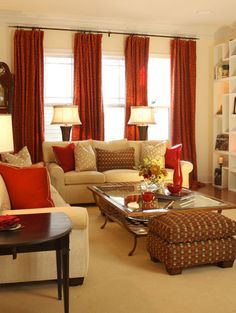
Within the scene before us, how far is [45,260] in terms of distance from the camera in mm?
3049

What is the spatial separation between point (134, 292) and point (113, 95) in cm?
489

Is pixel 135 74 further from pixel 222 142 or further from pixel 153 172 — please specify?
pixel 153 172

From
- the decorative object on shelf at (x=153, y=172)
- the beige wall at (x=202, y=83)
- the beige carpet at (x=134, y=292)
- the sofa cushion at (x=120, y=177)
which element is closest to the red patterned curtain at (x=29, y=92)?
the beige wall at (x=202, y=83)

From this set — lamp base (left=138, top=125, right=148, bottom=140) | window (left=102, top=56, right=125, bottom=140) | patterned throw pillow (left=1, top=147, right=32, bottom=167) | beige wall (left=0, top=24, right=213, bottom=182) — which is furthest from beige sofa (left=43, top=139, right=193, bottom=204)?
beige wall (left=0, top=24, right=213, bottom=182)

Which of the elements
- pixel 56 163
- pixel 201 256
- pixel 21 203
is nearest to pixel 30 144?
pixel 56 163

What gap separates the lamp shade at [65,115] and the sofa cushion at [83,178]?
1013 mm

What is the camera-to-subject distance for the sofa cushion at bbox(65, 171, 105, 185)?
19.4 ft

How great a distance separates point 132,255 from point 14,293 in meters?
1.21

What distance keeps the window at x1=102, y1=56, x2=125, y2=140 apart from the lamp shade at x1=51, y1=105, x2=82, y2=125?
36.9 inches

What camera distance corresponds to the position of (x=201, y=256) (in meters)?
3.36

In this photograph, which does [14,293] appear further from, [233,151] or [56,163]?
[233,151]

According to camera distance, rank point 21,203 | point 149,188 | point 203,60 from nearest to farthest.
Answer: point 21,203
point 149,188
point 203,60

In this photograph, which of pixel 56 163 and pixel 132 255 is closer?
pixel 132 255

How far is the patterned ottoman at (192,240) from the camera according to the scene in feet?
10.7
